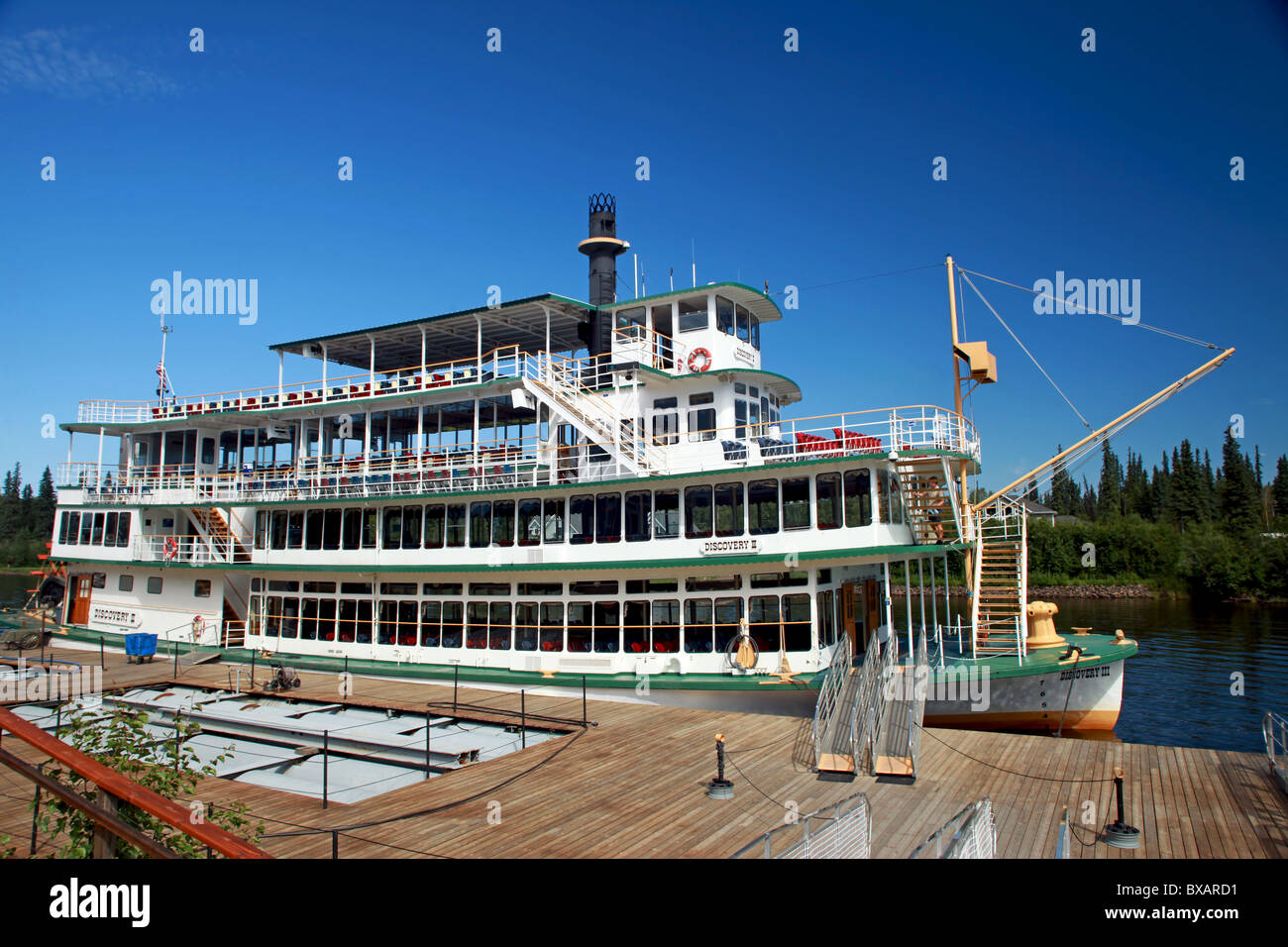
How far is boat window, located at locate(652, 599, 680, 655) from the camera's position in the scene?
1877 centimetres

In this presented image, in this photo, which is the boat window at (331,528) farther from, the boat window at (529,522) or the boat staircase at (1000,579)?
the boat staircase at (1000,579)

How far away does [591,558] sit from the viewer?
65.2ft

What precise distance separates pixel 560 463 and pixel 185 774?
675 inches

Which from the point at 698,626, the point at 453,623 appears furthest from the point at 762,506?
the point at 453,623

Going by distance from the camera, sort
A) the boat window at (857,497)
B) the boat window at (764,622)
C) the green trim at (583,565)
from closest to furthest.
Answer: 1. the green trim at (583,565)
2. the boat window at (857,497)
3. the boat window at (764,622)

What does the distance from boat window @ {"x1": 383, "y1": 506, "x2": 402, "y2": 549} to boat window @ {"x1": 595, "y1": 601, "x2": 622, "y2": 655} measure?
22.9ft

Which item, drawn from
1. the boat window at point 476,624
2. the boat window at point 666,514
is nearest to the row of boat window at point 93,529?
the boat window at point 476,624

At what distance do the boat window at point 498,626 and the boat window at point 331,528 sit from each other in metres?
6.09

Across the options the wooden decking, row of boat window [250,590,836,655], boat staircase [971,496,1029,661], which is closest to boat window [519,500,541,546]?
row of boat window [250,590,836,655]

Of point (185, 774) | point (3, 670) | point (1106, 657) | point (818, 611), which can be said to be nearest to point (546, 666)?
point (818, 611)

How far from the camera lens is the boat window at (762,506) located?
59.4ft

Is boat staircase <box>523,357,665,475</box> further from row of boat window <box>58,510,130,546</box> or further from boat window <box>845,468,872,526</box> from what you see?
row of boat window <box>58,510,130,546</box>

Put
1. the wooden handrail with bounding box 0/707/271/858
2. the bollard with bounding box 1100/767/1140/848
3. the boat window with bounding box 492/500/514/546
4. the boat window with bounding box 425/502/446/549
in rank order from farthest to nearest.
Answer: the boat window with bounding box 425/502/446/549 < the boat window with bounding box 492/500/514/546 < the bollard with bounding box 1100/767/1140/848 < the wooden handrail with bounding box 0/707/271/858
